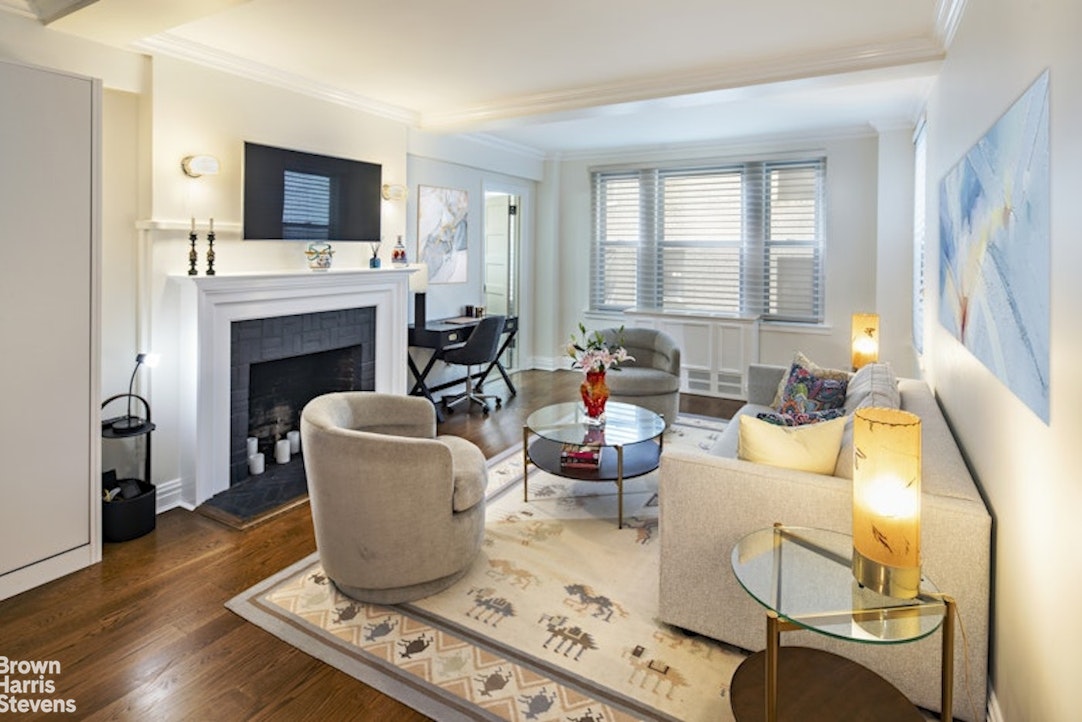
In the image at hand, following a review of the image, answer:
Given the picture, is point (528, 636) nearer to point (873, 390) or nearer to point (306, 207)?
point (873, 390)

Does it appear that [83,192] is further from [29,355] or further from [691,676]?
[691,676]

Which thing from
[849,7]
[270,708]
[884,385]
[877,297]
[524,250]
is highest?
[849,7]

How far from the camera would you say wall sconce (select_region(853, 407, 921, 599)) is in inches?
62.1

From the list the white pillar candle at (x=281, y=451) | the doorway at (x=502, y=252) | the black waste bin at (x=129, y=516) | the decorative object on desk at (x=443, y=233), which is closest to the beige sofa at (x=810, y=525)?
the black waste bin at (x=129, y=516)

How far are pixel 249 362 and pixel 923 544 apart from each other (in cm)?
359

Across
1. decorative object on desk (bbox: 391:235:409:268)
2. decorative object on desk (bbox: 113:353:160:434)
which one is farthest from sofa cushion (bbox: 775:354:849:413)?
decorative object on desk (bbox: 113:353:160:434)

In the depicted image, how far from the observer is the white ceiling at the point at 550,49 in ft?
9.87

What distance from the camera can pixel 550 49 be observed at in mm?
3625

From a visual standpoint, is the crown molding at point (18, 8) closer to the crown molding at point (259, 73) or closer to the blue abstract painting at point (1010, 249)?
the crown molding at point (259, 73)

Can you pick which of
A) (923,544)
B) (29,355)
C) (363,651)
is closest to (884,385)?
(923,544)

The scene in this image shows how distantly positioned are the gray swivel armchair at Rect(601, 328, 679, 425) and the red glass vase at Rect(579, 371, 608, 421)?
0.96 m

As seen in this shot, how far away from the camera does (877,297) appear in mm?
5543

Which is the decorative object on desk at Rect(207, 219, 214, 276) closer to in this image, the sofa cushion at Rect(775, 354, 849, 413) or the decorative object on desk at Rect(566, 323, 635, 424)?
the decorative object on desk at Rect(566, 323, 635, 424)

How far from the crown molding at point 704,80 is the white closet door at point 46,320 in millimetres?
2792
